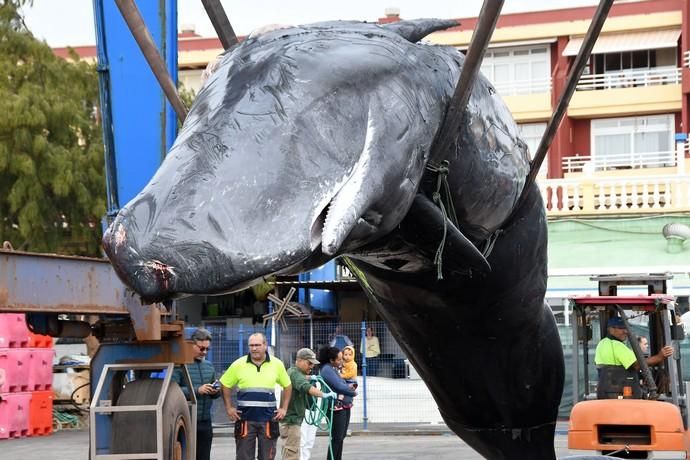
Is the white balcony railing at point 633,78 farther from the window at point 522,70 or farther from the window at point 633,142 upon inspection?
the window at point 522,70

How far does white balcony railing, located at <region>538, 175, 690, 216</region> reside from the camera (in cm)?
2423

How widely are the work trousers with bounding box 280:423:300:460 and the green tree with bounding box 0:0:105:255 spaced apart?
11617 mm

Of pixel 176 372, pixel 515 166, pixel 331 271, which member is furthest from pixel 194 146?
pixel 331 271

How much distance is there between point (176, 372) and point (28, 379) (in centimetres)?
911

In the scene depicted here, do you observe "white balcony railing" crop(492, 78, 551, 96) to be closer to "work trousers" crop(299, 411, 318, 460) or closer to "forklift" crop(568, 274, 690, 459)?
"work trousers" crop(299, 411, 318, 460)

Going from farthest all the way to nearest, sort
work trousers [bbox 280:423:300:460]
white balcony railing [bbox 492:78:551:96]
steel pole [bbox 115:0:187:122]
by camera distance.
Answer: white balcony railing [bbox 492:78:551:96], work trousers [bbox 280:423:300:460], steel pole [bbox 115:0:187:122]

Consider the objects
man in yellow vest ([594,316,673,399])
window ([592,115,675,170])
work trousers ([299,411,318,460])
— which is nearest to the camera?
man in yellow vest ([594,316,673,399])

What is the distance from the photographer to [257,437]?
1123 centimetres

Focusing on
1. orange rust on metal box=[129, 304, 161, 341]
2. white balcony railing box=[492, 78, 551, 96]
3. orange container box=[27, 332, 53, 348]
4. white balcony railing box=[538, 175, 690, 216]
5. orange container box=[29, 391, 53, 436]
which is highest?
white balcony railing box=[492, 78, 551, 96]

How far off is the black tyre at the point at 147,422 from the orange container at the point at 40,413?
10.3 meters

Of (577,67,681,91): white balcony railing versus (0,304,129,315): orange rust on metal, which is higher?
(577,67,681,91): white balcony railing

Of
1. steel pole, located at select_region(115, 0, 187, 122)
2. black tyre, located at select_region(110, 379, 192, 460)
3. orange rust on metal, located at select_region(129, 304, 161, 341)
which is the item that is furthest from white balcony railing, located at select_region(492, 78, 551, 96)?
steel pole, located at select_region(115, 0, 187, 122)

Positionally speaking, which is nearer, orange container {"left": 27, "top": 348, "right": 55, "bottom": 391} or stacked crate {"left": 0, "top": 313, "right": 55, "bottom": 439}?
stacked crate {"left": 0, "top": 313, "right": 55, "bottom": 439}

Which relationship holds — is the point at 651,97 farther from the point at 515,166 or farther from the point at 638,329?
the point at 515,166
